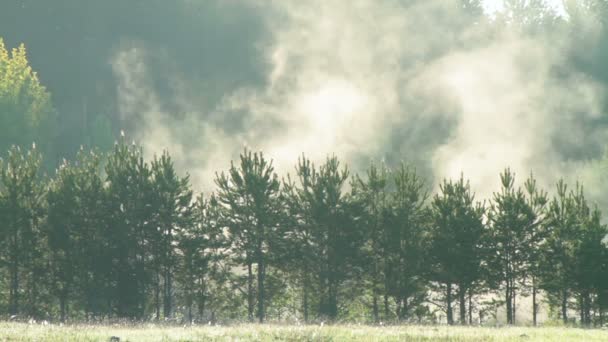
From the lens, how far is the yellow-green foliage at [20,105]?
94.8 m

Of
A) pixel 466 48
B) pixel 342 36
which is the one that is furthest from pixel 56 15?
pixel 466 48

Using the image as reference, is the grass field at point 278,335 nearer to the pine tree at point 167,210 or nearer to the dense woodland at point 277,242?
the dense woodland at point 277,242

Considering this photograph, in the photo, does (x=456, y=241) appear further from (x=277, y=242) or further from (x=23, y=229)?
(x=23, y=229)

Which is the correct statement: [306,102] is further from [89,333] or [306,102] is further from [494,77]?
[89,333]

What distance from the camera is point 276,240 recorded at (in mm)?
51094

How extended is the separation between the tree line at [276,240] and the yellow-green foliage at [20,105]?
151 ft

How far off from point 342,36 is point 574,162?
61.8 metres

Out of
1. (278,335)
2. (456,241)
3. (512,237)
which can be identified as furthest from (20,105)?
(278,335)

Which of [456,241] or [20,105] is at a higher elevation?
[20,105]

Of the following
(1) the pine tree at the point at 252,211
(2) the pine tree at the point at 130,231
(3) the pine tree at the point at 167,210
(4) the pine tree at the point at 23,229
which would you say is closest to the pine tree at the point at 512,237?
(1) the pine tree at the point at 252,211

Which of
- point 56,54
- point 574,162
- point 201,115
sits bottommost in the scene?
point 574,162

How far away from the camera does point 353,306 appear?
54906 millimetres

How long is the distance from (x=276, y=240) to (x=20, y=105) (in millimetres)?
58167

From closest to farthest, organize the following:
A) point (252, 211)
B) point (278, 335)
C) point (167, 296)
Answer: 1. point (278, 335)
2. point (167, 296)
3. point (252, 211)
